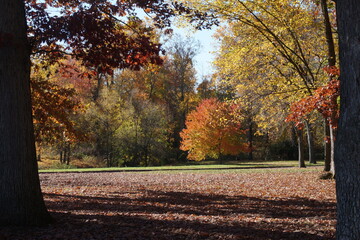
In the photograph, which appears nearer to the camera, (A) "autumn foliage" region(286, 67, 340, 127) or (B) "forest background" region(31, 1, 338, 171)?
(A) "autumn foliage" region(286, 67, 340, 127)

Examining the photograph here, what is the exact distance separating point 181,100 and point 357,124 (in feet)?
131

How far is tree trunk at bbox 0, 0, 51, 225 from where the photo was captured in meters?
5.86

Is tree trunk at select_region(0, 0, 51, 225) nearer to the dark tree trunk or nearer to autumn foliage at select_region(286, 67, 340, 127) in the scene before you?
the dark tree trunk

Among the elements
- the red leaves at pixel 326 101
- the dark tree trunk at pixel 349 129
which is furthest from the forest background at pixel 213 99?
the dark tree trunk at pixel 349 129

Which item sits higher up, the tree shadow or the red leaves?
the red leaves

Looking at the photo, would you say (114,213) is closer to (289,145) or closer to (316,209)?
(316,209)

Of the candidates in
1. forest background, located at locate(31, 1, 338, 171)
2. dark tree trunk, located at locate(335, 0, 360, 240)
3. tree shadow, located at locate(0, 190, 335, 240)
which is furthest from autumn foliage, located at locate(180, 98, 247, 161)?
dark tree trunk, located at locate(335, 0, 360, 240)

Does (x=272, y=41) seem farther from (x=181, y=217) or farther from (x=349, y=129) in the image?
(x=349, y=129)

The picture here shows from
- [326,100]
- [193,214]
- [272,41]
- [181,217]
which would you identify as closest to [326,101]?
[326,100]

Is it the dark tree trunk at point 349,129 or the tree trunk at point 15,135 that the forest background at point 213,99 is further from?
the dark tree trunk at point 349,129

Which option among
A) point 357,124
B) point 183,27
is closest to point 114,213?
point 357,124

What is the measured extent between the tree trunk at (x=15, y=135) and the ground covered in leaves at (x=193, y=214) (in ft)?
1.18

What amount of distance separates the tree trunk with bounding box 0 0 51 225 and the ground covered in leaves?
14.1 inches

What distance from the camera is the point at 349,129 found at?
3793 millimetres
